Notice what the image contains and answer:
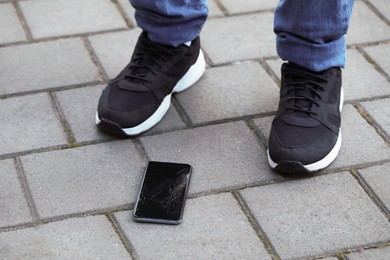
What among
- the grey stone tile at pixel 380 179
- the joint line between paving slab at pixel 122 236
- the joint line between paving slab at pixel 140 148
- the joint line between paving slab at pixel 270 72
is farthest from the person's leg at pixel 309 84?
the joint line between paving slab at pixel 122 236

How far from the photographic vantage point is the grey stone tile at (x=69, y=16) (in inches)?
102

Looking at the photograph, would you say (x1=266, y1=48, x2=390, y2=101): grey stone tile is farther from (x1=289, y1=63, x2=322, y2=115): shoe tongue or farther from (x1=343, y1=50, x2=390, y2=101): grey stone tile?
(x1=289, y1=63, x2=322, y2=115): shoe tongue

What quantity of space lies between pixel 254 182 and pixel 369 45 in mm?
846

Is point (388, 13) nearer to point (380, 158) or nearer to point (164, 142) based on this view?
point (380, 158)

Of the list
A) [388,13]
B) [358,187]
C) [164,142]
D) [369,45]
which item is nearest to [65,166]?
[164,142]

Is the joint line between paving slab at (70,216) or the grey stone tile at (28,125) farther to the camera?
the grey stone tile at (28,125)

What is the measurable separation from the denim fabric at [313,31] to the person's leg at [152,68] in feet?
0.89

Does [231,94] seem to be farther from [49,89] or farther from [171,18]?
[49,89]

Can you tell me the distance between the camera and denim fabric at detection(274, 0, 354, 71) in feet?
6.49

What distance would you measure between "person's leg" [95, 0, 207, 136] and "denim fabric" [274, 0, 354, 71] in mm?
270

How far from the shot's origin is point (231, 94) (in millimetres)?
2299

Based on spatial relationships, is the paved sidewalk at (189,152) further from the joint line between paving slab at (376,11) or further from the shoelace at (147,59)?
the shoelace at (147,59)

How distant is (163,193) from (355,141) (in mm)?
571

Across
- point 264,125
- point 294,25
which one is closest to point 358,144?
point 264,125
